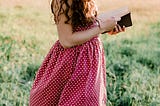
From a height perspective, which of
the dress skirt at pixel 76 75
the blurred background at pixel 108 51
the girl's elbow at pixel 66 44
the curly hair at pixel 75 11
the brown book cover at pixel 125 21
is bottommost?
the blurred background at pixel 108 51

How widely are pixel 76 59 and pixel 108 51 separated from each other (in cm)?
295

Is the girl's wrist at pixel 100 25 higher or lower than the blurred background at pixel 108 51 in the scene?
higher

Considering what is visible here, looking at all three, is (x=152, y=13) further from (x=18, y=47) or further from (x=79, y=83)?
(x=79, y=83)

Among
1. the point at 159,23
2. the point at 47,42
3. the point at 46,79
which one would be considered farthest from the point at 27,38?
the point at 46,79

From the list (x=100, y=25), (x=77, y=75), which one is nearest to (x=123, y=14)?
(x=100, y=25)

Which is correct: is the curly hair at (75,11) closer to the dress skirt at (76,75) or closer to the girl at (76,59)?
Result: the girl at (76,59)

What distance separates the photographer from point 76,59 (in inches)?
131

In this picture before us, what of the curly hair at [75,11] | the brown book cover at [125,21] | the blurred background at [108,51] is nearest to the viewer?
the curly hair at [75,11]

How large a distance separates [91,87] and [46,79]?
284 mm

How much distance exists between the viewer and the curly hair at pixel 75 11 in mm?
3172

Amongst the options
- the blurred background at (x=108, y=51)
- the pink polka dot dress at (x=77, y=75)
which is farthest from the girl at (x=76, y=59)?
the blurred background at (x=108, y=51)

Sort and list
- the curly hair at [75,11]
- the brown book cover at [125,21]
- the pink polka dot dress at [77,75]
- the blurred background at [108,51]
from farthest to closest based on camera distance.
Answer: the blurred background at [108,51] < the brown book cover at [125,21] < the pink polka dot dress at [77,75] < the curly hair at [75,11]

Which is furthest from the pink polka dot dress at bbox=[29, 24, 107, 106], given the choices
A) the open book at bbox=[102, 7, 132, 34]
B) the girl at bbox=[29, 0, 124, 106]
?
the open book at bbox=[102, 7, 132, 34]

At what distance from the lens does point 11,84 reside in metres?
4.98
